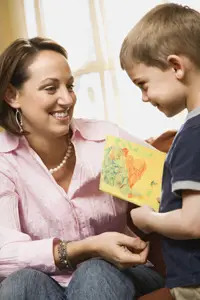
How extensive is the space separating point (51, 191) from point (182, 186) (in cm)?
61

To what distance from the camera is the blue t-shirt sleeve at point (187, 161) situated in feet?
3.53

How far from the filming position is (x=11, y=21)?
3.01 m

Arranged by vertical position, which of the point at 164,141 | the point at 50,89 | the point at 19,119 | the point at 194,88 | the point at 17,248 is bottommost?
the point at 17,248

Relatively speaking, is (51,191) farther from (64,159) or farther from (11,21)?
(11,21)

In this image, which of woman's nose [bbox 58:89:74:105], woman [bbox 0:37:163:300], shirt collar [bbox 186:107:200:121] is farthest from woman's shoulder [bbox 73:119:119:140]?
shirt collar [bbox 186:107:200:121]

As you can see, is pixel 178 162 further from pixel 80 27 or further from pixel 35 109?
pixel 80 27

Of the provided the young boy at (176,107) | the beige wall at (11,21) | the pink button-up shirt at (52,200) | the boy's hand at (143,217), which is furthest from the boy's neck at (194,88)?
the beige wall at (11,21)

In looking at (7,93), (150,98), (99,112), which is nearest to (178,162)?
(150,98)

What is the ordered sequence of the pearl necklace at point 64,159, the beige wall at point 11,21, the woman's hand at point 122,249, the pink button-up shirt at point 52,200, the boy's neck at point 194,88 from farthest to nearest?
the beige wall at point 11,21, the pearl necklace at point 64,159, the pink button-up shirt at point 52,200, the woman's hand at point 122,249, the boy's neck at point 194,88

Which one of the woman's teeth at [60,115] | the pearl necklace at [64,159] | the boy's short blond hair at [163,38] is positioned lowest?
the pearl necklace at [64,159]

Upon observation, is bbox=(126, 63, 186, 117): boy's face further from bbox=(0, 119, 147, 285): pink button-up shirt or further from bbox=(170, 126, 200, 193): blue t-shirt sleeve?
bbox=(0, 119, 147, 285): pink button-up shirt

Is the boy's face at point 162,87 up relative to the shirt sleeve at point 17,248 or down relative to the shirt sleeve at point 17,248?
up

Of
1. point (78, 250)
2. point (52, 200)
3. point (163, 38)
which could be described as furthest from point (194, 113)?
point (52, 200)

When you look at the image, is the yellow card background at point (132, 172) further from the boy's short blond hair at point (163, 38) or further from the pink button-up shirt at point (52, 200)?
the boy's short blond hair at point (163, 38)
